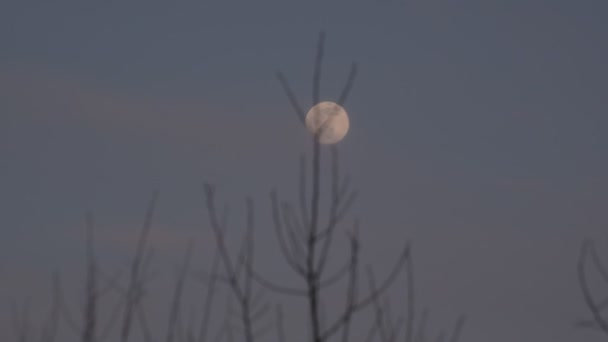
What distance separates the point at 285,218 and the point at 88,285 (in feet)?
Answer: 6.08

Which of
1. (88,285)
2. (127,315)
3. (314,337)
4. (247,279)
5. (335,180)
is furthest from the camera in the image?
(88,285)

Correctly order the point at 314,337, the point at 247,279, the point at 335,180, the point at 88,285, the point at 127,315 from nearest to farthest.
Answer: the point at 314,337
the point at 335,180
the point at 247,279
the point at 127,315
the point at 88,285

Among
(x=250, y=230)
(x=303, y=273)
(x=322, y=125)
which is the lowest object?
(x=303, y=273)

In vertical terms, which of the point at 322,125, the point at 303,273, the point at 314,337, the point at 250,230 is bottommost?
the point at 314,337

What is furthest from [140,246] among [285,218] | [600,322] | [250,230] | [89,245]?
[600,322]

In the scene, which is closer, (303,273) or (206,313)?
(303,273)

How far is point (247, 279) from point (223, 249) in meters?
0.35

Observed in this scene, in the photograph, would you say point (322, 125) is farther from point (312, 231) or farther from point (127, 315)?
point (127, 315)

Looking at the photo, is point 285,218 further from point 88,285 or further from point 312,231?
point 88,285

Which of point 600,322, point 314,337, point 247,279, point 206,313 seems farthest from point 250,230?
point 600,322

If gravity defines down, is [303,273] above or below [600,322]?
above

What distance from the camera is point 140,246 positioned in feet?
17.2

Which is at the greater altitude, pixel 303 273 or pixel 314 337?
pixel 303 273

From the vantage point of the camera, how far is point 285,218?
4.48m
